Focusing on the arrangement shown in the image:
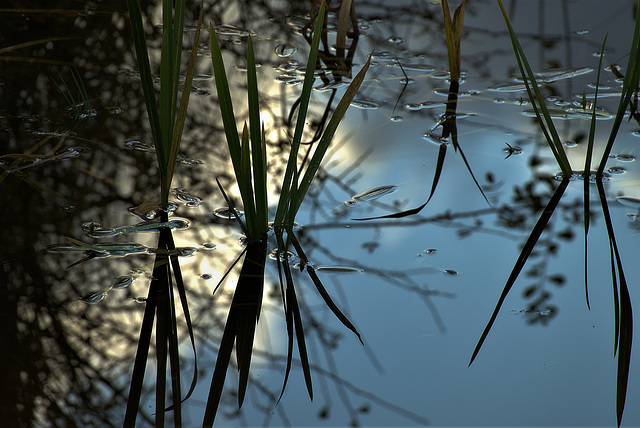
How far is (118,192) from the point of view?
1.40 m

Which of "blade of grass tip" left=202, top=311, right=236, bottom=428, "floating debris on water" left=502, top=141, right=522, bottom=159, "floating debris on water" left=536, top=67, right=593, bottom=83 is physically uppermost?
"floating debris on water" left=536, top=67, right=593, bottom=83

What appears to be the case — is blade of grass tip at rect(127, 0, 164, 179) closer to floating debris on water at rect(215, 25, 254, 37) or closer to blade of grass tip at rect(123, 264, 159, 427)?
blade of grass tip at rect(123, 264, 159, 427)

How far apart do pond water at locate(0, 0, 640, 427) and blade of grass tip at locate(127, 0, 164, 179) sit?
178mm

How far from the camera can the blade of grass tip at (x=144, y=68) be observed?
3.81 feet

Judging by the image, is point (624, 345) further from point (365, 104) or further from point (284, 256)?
point (365, 104)

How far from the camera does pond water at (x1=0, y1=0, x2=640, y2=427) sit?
0.95 metres

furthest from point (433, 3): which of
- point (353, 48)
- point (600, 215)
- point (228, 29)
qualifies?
point (600, 215)

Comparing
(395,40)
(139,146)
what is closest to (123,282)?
A: (139,146)

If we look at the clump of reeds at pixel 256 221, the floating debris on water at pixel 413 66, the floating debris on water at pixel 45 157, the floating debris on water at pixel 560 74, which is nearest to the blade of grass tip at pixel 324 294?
the clump of reeds at pixel 256 221

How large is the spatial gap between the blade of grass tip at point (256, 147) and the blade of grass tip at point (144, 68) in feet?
0.69

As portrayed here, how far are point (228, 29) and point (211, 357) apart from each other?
1.54 metres

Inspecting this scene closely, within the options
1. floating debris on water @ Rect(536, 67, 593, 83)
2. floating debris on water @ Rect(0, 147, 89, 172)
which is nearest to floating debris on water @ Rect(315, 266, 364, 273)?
floating debris on water @ Rect(0, 147, 89, 172)

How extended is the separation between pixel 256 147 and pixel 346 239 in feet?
0.91

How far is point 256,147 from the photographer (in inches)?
46.0
